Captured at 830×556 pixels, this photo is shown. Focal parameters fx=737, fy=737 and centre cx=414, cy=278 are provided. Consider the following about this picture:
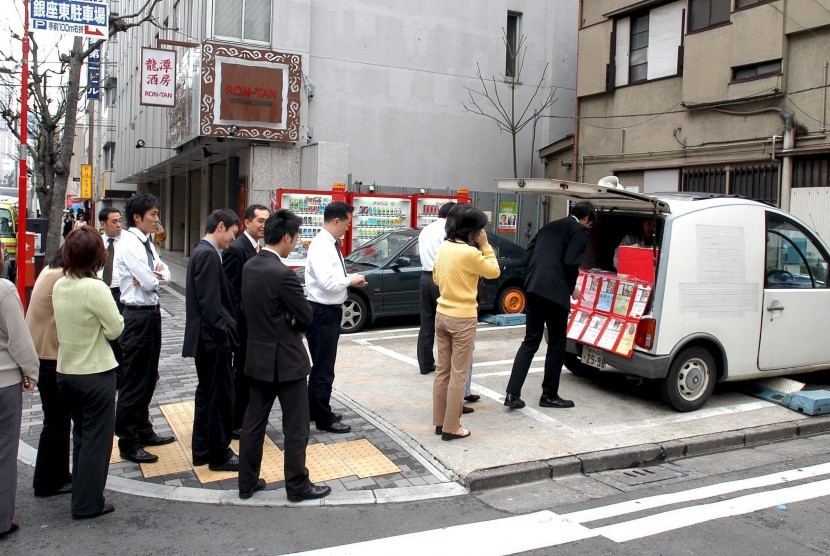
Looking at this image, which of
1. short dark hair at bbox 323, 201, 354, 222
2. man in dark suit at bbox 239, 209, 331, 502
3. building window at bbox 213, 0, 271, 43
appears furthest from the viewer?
building window at bbox 213, 0, 271, 43

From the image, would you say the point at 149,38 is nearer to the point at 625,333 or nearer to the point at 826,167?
the point at 826,167

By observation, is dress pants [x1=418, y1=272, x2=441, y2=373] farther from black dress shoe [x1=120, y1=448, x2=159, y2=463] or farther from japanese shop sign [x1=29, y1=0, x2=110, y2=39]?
japanese shop sign [x1=29, y1=0, x2=110, y2=39]

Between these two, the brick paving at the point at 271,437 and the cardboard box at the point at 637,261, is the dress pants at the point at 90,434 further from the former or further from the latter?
the cardboard box at the point at 637,261

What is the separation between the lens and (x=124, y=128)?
32.5m

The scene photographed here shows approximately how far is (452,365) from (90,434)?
2675 millimetres

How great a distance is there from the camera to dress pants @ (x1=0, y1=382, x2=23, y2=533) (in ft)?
13.9

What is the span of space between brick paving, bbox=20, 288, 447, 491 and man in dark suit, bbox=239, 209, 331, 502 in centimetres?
35

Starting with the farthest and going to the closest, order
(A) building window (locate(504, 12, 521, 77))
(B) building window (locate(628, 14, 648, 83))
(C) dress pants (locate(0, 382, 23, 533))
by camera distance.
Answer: (A) building window (locate(504, 12, 521, 77))
(B) building window (locate(628, 14, 648, 83))
(C) dress pants (locate(0, 382, 23, 533))

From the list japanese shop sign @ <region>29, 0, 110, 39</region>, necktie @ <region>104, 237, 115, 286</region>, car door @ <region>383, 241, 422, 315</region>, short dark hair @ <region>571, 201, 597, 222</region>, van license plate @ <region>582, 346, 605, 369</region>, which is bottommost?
van license plate @ <region>582, 346, 605, 369</region>

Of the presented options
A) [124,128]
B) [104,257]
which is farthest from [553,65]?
[124,128]

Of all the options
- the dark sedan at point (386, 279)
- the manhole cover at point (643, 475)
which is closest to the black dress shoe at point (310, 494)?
the manhole cover at point (643, 475)

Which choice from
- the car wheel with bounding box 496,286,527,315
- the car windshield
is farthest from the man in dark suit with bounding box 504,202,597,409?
the car wheel with bounding box 496,286,527,315

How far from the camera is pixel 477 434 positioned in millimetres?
6242

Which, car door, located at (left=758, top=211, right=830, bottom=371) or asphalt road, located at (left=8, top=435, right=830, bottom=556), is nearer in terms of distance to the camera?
asphalt road, located at (left=8, top=435, right=830, bottom=556)
